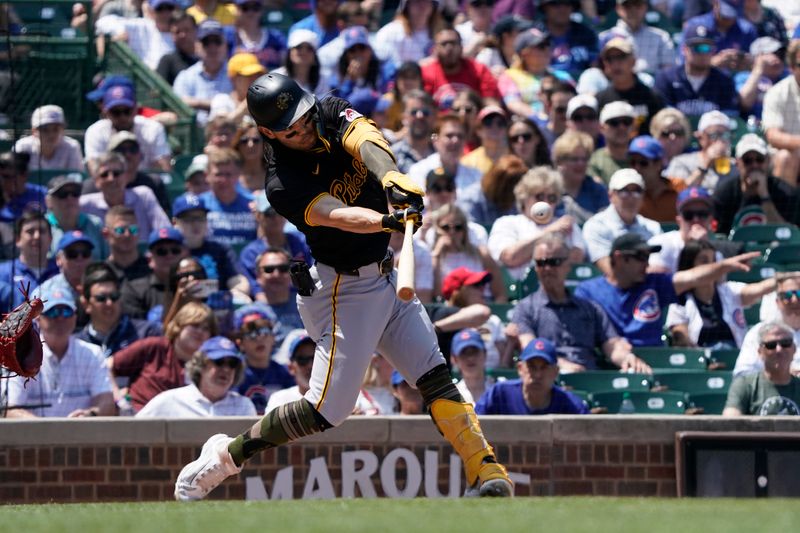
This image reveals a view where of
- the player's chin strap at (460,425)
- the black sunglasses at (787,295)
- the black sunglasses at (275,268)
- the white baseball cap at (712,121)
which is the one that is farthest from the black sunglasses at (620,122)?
the player's chin strap at (460,425)

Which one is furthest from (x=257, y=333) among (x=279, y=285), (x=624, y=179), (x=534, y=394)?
(x=624, y=179)

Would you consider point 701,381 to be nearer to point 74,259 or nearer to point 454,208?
point 454,208

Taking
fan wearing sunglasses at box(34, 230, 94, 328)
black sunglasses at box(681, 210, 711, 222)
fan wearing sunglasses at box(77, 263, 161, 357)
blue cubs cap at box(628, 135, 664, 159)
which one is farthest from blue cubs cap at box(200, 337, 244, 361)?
blue cubs cap at box(628, 135, 664, 159)

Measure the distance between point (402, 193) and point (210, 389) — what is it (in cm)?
313

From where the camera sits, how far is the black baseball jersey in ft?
19.5

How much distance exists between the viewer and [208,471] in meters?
6.38

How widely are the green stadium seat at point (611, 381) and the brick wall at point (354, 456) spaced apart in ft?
4.48

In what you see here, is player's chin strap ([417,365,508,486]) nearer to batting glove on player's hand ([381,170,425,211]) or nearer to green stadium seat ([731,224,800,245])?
batting glove on player's hand ([381,170,425,211])

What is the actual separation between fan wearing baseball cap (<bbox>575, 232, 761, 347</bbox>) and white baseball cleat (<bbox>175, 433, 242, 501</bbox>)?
3701 millimetres

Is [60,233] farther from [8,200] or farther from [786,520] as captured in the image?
[786,520]

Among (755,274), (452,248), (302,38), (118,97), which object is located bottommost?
(755,274)

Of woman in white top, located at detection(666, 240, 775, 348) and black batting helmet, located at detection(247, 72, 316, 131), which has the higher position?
black batting helmet, located at detection(247, 72, 316, 131)

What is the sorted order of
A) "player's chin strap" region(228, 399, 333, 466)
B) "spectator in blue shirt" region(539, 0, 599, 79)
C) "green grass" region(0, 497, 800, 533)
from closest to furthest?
"green grass" region(0, 497, 800, 533) → "player's chin strap" region(228, 399, 333, 466) → "spectator in blue shirt" region(539, 0, 599, 79)

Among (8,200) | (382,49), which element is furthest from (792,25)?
(8,200)
